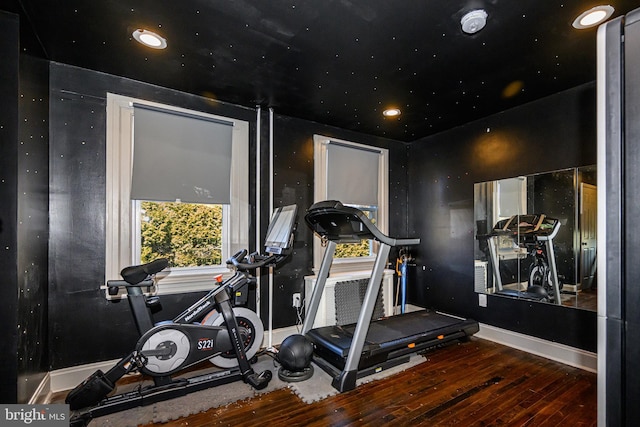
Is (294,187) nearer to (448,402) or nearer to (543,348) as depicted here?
(448,402)

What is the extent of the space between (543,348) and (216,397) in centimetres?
308

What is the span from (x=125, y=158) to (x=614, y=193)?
3.12 m

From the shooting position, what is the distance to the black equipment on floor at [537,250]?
9.97 feet

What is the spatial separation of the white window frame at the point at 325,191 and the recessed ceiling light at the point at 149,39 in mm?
1871

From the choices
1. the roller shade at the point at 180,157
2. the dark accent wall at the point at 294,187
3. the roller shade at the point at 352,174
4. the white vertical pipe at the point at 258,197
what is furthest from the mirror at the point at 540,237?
the roller shade at the point at 180,157

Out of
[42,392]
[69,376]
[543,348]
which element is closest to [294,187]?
[69,376]

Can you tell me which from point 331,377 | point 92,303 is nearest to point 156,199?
point 92,303

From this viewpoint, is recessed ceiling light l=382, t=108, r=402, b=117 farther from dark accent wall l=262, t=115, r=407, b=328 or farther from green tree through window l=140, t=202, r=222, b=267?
green tree through window l=140, t=202, r=222, b=267

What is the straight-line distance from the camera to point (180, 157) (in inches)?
116

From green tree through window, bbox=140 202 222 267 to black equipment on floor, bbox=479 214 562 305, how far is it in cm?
312

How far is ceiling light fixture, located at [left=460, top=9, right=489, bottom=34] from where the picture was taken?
188cm

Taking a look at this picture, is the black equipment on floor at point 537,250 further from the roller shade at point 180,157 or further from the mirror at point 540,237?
the roller shade at point 180,157

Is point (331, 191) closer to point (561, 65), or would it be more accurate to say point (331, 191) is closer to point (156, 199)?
point (156, 199)

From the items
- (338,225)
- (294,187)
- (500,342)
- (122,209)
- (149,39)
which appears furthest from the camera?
(294,187)
